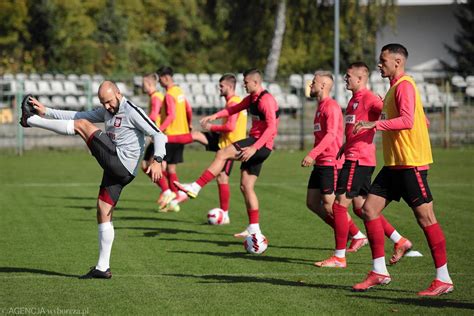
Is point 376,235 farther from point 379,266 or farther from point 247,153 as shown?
point 247,153

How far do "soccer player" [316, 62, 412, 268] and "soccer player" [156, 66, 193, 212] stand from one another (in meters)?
6.28

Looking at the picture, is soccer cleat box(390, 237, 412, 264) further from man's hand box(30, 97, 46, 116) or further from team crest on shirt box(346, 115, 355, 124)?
man's hand box(30, 97, 46, 116)

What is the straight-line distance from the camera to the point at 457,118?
120ft

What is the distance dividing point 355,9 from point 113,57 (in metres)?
13.0

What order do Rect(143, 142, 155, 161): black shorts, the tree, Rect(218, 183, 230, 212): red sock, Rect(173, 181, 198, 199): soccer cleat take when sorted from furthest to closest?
1. the tree
2. Rect(143, 142, 155, 161): black shorts
3. Rect(218, 183, 230, 212): red sock
4. Rect(173, 181, 198, 199): soccer cleat

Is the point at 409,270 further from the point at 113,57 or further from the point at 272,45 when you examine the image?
the point at 113,57

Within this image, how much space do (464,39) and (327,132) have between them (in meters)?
45.1

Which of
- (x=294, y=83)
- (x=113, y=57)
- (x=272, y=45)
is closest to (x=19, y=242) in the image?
(x=294, y=83)

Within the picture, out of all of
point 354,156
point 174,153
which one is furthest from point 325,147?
point 174,153

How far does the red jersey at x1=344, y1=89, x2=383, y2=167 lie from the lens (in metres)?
11.1

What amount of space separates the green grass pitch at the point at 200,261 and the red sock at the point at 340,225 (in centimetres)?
32

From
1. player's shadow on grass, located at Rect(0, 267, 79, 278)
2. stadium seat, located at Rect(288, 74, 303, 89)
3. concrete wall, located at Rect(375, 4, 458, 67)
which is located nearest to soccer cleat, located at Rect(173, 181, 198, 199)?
player's shadow on grass, located at Rect(0, 267, 79, 278)

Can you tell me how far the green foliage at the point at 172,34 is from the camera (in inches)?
1953

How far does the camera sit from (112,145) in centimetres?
1050
